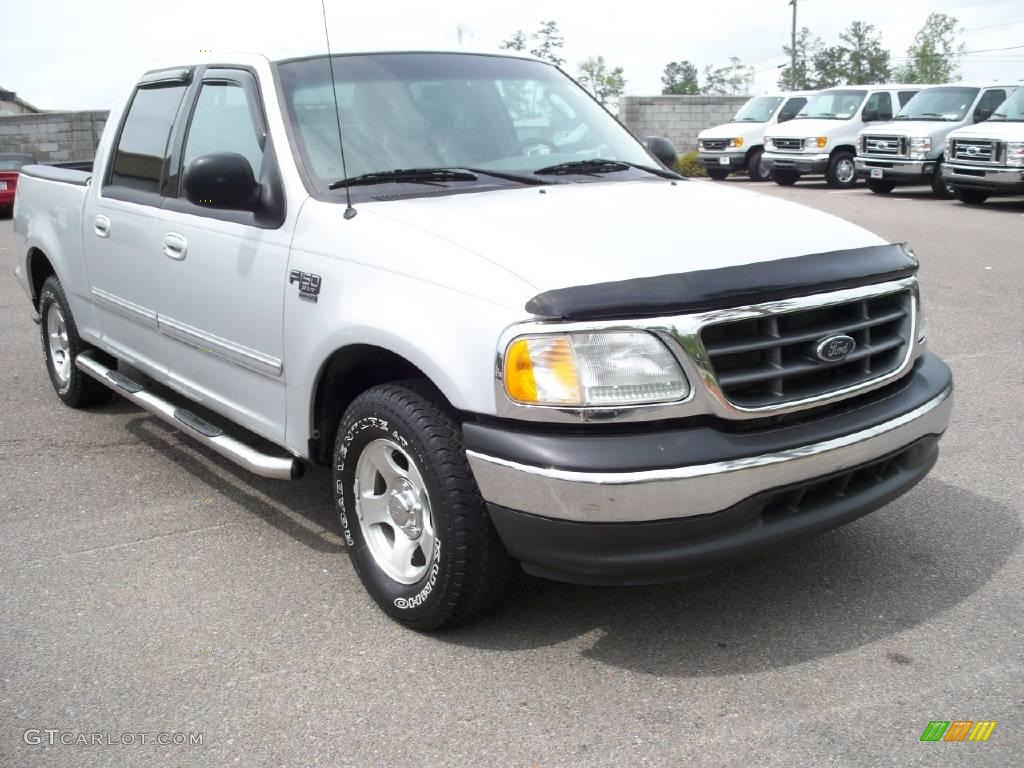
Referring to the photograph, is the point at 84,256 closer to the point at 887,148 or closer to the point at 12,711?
the point at 12,711

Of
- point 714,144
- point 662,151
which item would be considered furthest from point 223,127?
point 714,144

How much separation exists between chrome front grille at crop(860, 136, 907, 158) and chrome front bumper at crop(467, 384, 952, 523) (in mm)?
17634

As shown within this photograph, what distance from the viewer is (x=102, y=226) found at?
5.19 m

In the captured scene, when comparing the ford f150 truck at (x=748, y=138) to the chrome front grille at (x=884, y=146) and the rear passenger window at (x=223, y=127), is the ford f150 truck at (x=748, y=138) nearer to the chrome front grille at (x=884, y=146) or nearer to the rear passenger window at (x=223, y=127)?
the chrome front grille at (x=884, y=146)

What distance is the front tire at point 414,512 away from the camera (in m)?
3.18

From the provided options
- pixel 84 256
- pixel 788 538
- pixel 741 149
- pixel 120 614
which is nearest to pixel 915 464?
pixel 788 538

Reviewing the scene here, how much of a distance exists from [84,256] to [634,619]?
3514mm

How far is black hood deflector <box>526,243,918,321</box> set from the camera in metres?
2.91

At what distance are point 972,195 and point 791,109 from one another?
7.71 metres

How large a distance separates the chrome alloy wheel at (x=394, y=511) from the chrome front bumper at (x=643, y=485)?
16.1 inches

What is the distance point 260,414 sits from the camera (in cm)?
413

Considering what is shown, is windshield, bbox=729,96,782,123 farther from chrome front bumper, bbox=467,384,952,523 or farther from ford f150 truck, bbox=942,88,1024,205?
chrome front bumper, bbox=467,384,952,523

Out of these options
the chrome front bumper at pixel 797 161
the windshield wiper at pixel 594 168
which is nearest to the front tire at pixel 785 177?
the chrome front bumper at pixel 797 161

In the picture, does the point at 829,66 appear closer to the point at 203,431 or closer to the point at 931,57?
the point at 931,57
